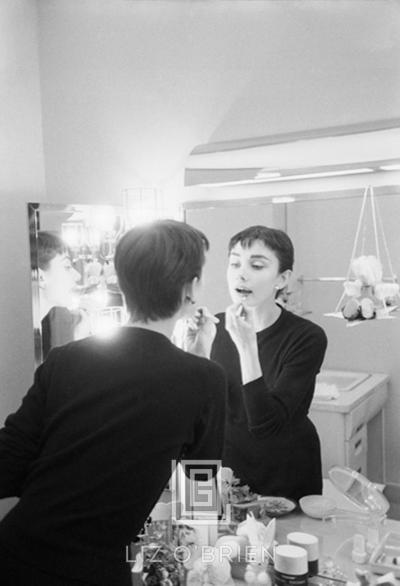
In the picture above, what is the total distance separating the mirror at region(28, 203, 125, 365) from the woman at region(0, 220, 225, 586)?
1.01 meters

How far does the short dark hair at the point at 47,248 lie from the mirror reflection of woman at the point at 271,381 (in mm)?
649

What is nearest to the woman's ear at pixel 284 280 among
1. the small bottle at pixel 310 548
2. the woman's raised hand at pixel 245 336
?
the woman's raised hand at pixel 245 336

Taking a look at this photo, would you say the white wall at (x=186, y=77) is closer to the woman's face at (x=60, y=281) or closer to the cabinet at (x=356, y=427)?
the woman's face at (x=60, y=281)

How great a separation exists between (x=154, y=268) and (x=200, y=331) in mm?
690

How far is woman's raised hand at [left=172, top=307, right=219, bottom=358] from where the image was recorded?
1.87 meters

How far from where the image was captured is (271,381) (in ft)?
5.89

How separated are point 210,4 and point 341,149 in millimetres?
660

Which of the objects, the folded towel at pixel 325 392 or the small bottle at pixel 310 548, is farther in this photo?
the folded towel at pixel 325 392

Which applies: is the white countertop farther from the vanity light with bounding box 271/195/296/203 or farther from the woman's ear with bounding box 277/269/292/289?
the vanity light with bounding box 271/195/296/203

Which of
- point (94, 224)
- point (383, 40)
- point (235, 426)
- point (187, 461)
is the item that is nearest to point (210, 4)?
point (383, 40)

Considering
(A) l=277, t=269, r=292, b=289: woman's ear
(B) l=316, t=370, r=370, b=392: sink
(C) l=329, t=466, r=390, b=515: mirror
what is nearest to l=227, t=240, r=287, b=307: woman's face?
(A) l=277, t=269, r=292, b=289: woman's ear

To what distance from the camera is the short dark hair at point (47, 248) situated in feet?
7.23

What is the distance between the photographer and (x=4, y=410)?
2.40 meters

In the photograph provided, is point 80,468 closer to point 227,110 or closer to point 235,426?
point 235,426
